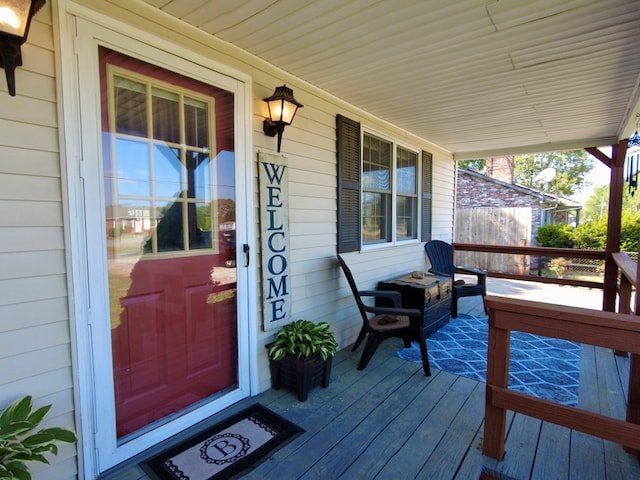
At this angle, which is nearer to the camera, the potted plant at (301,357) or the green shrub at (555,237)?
the potted plant at (301,357)

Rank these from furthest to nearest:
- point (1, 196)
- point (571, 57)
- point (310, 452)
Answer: point (571, 57) < point (310, 452) < point (1, 196)

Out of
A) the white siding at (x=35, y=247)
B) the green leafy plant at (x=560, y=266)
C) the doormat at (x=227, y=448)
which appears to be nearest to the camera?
the white siding at (x=35, y=247)

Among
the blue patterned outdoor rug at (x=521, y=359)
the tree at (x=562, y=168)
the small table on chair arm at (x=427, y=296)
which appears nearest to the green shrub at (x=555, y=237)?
the blue patterned outdoor rug at (x=521, y=359)

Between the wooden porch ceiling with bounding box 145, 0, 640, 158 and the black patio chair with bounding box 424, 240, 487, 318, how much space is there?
1.88 meters

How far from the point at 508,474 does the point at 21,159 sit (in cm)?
269

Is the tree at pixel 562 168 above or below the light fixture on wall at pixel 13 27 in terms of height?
above

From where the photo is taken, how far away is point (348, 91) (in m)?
2.90

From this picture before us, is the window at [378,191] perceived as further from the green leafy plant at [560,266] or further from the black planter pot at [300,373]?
the green leafy plant at [560,266]

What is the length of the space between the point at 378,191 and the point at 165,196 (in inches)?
Result: 97.0

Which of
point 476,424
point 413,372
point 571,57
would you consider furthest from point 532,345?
point 571,57

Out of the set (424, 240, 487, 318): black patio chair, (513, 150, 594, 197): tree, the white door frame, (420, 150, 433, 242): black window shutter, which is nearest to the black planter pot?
the white door frame

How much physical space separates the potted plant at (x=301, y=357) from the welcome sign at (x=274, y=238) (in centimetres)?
14

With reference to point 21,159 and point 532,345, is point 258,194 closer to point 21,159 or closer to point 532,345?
point 21,159

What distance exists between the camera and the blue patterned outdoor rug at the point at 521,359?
8.41 feet
